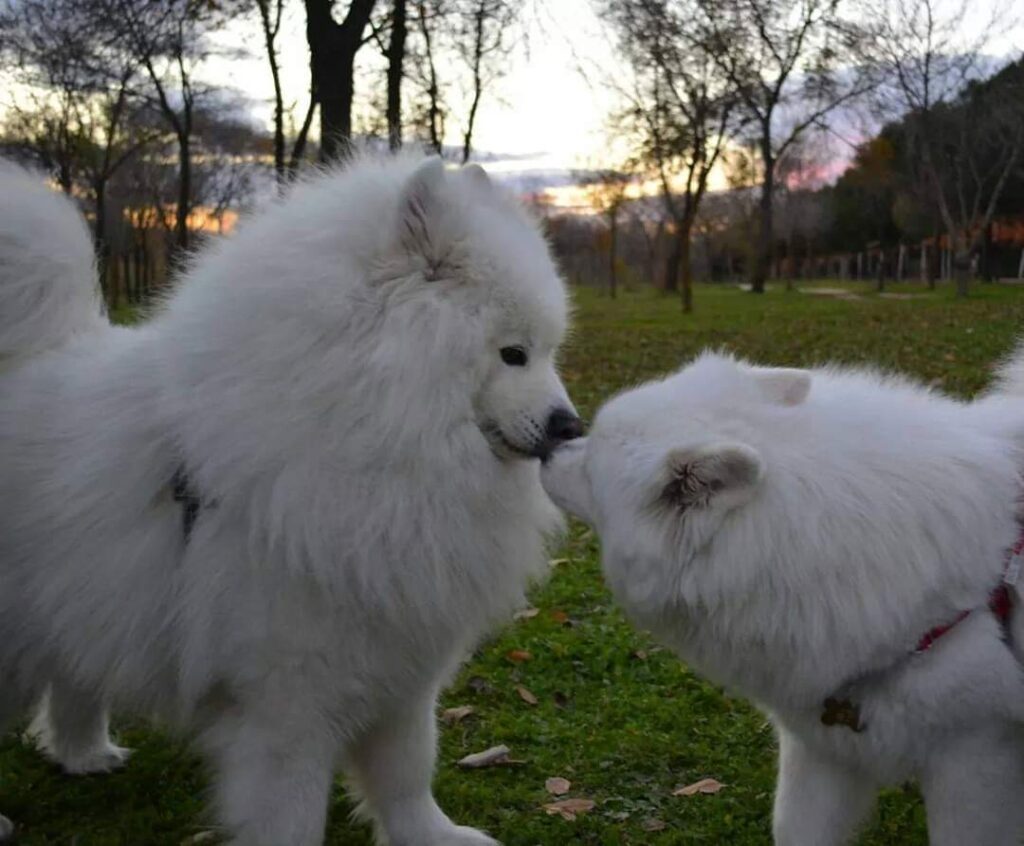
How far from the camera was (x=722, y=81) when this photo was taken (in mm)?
29844

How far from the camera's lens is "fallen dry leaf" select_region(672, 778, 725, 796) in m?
3.50

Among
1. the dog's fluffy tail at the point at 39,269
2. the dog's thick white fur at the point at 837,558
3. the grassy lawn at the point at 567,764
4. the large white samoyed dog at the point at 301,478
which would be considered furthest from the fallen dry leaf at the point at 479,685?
the dog's fluffy tail at the point at 39,269

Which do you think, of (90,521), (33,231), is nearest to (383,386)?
(90,521)

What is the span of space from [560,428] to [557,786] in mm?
1518

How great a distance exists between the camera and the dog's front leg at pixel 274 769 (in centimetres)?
269

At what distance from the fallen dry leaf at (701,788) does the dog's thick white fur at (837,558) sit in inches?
39.1

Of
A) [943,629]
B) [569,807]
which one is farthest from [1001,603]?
[569,807]

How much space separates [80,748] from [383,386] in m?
2.24

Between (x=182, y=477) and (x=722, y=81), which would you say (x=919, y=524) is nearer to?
(x=182, y=477)

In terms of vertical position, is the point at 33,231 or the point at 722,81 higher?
the point at 722,81

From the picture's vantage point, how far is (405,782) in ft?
10.3

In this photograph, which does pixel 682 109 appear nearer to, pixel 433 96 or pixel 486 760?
pixel 433 96

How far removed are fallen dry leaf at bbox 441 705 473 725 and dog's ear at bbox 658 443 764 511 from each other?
209cm

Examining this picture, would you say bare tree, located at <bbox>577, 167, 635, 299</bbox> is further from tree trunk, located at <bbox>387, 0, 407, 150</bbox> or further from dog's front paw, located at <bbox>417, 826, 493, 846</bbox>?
dog's front paw, located at <bbox>417, 826, 493, 846</bbox>
